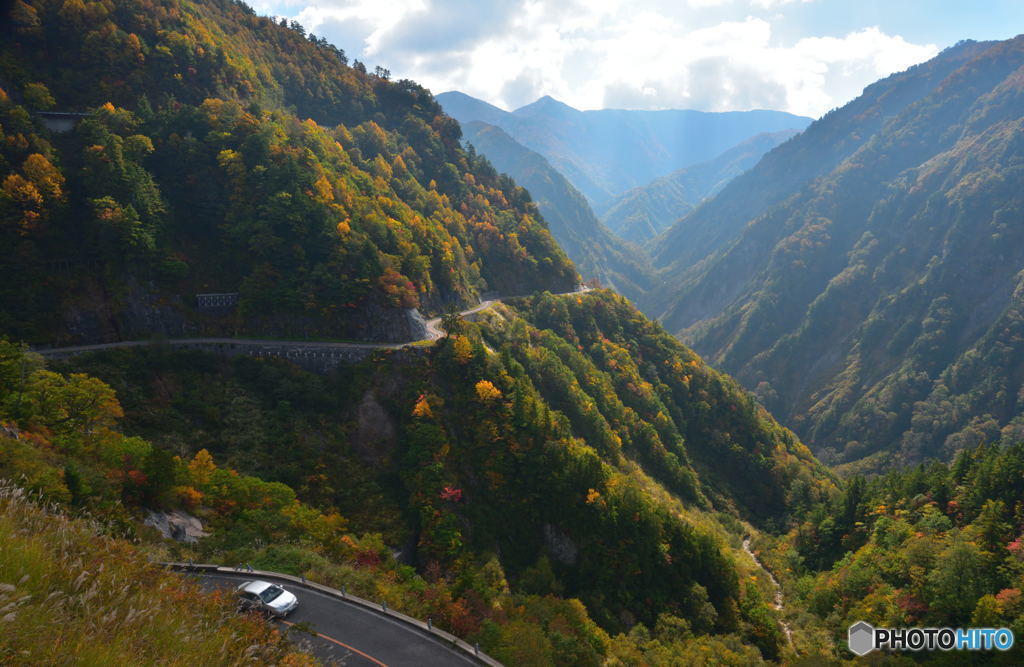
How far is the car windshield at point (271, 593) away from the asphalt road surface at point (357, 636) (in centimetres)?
128

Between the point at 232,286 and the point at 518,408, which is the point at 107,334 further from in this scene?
the point at 518,408

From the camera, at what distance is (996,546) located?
4509cm

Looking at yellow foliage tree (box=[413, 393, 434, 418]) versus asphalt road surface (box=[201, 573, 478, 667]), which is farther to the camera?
yellow foliage tree (box=[413, 393, 434, 418])

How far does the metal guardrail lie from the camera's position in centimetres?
2362

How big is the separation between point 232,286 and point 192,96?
143ft

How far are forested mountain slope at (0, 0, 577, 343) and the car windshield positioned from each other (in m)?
42.2

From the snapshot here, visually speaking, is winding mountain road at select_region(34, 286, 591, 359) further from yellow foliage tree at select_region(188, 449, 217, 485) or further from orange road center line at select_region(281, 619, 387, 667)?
orange road center line at select_region(281, 619, 387, 667)

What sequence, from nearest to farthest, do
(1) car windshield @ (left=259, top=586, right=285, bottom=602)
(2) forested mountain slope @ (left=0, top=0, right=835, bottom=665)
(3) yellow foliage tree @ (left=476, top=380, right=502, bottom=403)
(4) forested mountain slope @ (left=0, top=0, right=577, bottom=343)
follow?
(1) car windshield @ (left=259, top=586, right=285, bottom=602), (2) forested mountain slope @ (left=0, top=0, right=835, bottom=665), (4) forested mountain slope @ (left=0, top=0, right=577, bottom=343), (3) yellow foliage tree @ (left=476, top=380, right=502, bottom=403)

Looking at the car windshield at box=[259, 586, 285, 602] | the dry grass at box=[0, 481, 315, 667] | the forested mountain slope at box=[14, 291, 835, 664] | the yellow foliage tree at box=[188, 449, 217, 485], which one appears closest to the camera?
the dry grass at box=[0, 481, 315, 667]

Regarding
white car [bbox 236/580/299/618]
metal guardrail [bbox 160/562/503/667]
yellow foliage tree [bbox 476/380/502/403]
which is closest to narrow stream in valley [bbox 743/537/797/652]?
yellow foliage tree [bbox 476/380/502/403]

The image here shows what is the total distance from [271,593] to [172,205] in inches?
2374

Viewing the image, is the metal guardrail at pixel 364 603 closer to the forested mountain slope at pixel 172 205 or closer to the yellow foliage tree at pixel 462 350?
the yellow foliage tree at pixel 462 350

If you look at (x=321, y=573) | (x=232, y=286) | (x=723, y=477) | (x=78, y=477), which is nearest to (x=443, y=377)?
(x=232, y=286)

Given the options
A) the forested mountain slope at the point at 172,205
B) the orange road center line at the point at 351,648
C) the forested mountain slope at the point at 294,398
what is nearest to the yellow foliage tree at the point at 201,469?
the forested mountain slope at the point at 294,398
